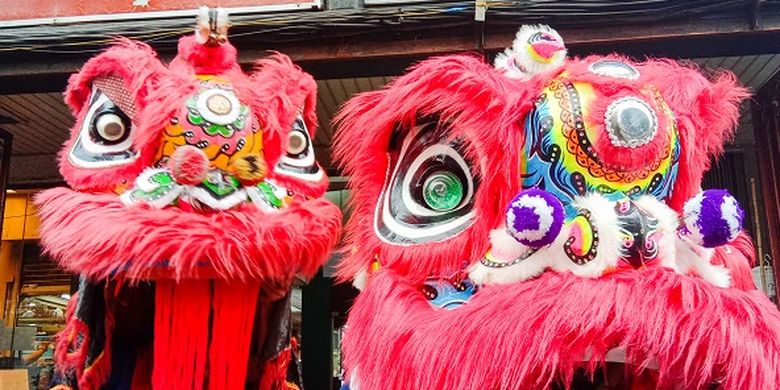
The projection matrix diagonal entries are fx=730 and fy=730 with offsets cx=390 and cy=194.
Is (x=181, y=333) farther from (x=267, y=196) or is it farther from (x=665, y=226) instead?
(x=665, y=226)

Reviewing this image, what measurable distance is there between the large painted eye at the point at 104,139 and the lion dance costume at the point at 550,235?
52 cm

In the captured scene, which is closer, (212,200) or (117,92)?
(212,200)

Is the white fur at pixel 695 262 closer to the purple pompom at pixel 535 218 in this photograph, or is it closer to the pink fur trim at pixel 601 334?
the pink fur trim at pixel 601 334

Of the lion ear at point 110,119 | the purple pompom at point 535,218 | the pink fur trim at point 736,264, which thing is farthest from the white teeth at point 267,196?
the pink fur trim at point 736,264

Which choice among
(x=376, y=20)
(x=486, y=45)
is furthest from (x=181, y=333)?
(x=486, y=45)

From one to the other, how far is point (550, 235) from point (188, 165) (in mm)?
747

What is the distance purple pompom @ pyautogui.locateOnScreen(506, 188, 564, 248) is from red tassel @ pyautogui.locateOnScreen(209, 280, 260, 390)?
25.4 inches

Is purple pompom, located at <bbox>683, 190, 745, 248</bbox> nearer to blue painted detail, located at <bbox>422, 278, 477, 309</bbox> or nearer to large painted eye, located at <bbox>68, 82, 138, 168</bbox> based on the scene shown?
blue painted detail, located at <bbox>422, 278, 477, 309</bbox>

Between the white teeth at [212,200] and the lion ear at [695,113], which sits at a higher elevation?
the lion ear at [695,113]

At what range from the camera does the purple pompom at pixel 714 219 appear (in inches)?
41.6

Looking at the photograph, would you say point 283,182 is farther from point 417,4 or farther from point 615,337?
point 417,4

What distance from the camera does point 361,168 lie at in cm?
150

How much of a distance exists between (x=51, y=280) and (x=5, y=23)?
258cm

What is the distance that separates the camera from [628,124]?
116 centimetres
